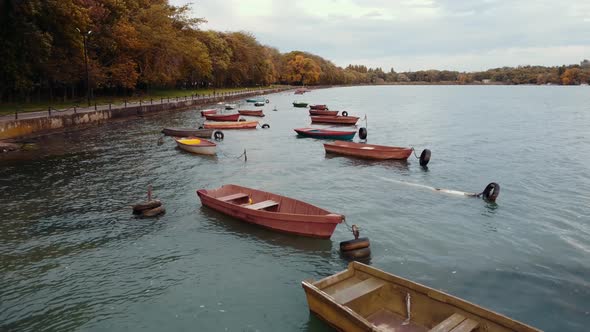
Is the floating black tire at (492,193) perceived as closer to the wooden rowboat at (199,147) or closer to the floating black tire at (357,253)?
the floating black tire at (357,253)

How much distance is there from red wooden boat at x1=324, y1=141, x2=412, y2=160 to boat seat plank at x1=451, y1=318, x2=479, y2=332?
2366cm

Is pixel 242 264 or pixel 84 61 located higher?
pixel 84 61

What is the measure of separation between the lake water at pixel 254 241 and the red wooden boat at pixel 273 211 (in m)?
0.43

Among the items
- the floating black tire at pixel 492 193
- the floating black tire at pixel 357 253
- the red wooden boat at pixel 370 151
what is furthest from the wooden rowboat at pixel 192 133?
the floating black tire at pixel 357 253

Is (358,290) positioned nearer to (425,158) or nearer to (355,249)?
(355,249)

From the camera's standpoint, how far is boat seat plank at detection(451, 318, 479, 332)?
8461mm

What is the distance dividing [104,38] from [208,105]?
2871 centimetres

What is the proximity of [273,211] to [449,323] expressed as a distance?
31.7 feet

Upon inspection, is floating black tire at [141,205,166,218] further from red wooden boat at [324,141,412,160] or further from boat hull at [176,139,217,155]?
red wooden boat at [324,141,412,160]

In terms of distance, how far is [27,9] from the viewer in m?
39.6

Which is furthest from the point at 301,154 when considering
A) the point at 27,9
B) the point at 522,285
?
the point at 27,9

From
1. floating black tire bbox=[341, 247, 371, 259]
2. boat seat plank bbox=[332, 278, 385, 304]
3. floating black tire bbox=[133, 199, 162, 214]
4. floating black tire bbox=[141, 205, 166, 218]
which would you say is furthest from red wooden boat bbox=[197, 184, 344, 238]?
boat seat plank bbox=[332, 278, 385, 304]

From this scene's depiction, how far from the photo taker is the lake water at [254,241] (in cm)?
1157

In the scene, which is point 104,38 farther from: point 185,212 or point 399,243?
point 399,243
